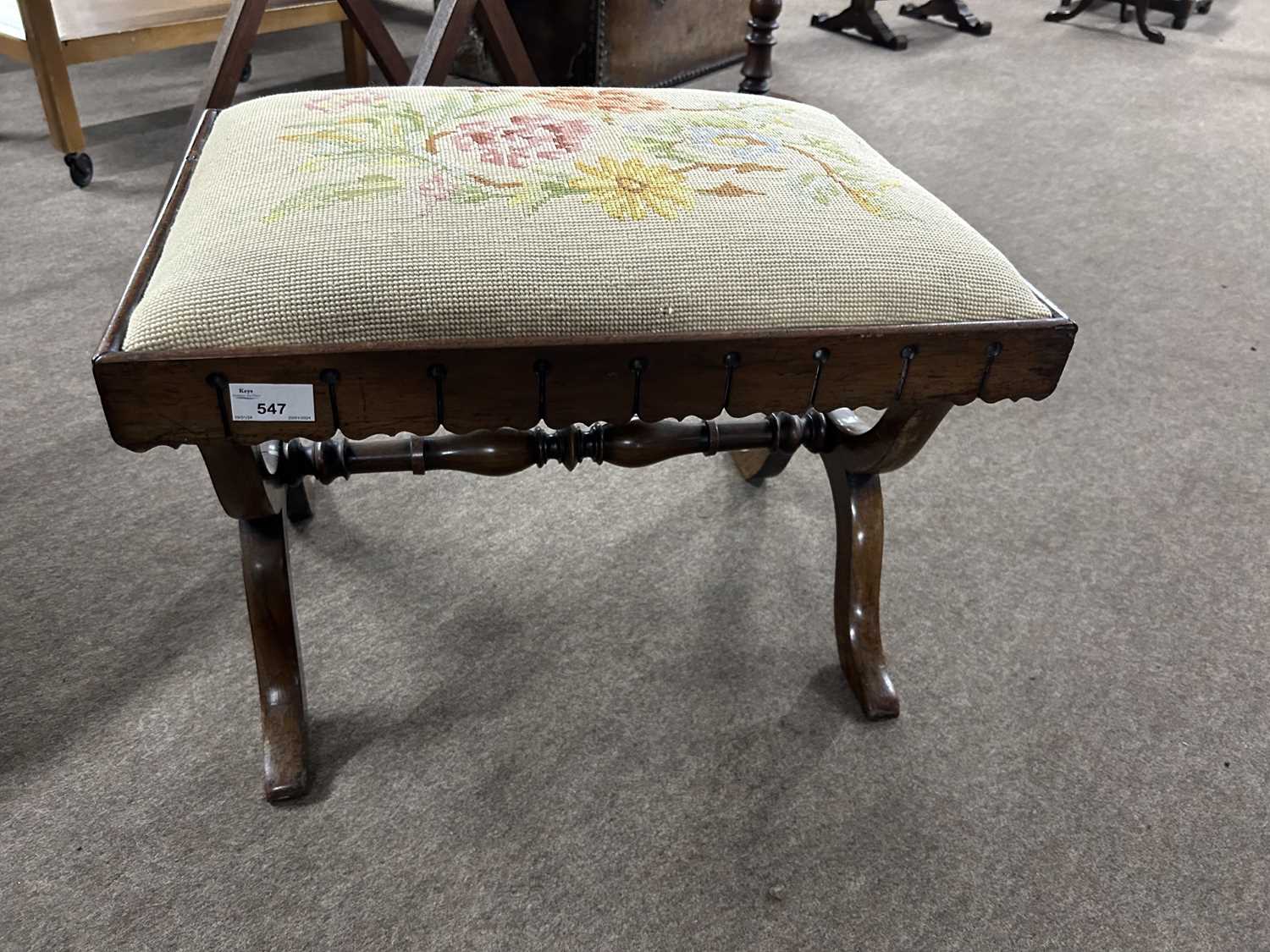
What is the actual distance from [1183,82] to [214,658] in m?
2.84

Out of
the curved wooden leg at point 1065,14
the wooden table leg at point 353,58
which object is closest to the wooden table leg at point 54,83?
the wooden table leg at point 353,58

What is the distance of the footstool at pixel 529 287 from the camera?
1.86ft

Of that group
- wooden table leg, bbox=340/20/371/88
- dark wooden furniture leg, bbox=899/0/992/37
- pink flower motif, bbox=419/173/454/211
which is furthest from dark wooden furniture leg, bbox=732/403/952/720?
dark wooden furniture leg, bbox=899/0/992/37

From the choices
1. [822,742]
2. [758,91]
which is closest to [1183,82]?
[758,91]

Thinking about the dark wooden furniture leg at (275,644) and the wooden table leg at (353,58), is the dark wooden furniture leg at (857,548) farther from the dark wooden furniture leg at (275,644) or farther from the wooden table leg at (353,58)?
the wooden table leg at (353,58)

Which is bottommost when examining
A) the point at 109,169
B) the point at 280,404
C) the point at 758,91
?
the point at 109,169

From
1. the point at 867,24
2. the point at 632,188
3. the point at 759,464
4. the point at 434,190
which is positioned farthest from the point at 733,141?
the point at 867,24

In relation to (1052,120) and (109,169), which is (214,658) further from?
(1052,120)

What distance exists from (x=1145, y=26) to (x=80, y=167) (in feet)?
9.47

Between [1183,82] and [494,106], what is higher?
[494,106]

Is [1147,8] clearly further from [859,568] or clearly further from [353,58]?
[859,568]

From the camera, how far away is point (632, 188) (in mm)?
662

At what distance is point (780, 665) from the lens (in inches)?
38.1

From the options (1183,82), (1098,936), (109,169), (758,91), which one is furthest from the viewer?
(1183,82)
